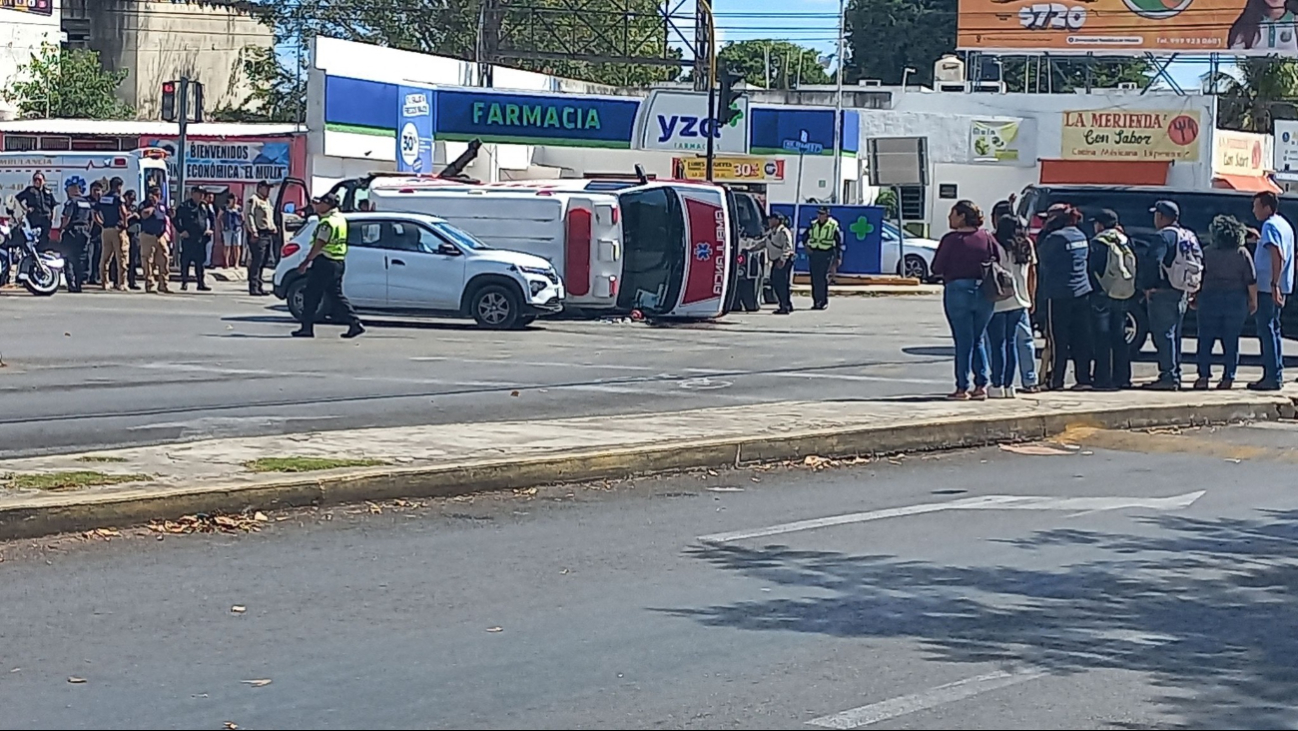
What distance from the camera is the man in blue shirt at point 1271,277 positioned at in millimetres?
16656

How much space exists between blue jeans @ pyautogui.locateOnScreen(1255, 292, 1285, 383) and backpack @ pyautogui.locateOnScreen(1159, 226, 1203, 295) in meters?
0.84

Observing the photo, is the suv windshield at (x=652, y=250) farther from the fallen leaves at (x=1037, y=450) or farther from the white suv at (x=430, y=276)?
the fallen leaves at (x=1037, y=450)

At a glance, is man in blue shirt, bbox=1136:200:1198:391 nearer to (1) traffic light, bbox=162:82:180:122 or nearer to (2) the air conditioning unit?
(1) traffic light, bbox=162:82:180:122

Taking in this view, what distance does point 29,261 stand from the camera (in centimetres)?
2770

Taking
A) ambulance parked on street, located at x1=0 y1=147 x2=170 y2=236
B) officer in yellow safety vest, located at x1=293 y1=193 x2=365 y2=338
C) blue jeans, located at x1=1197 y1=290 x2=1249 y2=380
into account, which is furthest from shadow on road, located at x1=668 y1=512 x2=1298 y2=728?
ambulance parked on street, located at x1=0 y1=147 x2=170 y2=236

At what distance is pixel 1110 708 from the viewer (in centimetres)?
649

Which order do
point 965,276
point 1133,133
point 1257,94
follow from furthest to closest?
point 1257,94
point 1133,133
point 965,276

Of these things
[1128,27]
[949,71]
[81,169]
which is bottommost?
[81,169]

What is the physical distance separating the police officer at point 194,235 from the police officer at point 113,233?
1.07m

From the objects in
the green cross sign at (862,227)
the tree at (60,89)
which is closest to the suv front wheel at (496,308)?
the green cross sign at (862,227)

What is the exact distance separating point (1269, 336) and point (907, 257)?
2269 cm

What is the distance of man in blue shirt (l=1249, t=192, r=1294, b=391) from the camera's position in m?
16.7

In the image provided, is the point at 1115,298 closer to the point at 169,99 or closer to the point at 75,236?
the point at 75,236

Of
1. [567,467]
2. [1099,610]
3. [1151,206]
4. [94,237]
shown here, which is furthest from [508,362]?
[94,237]
